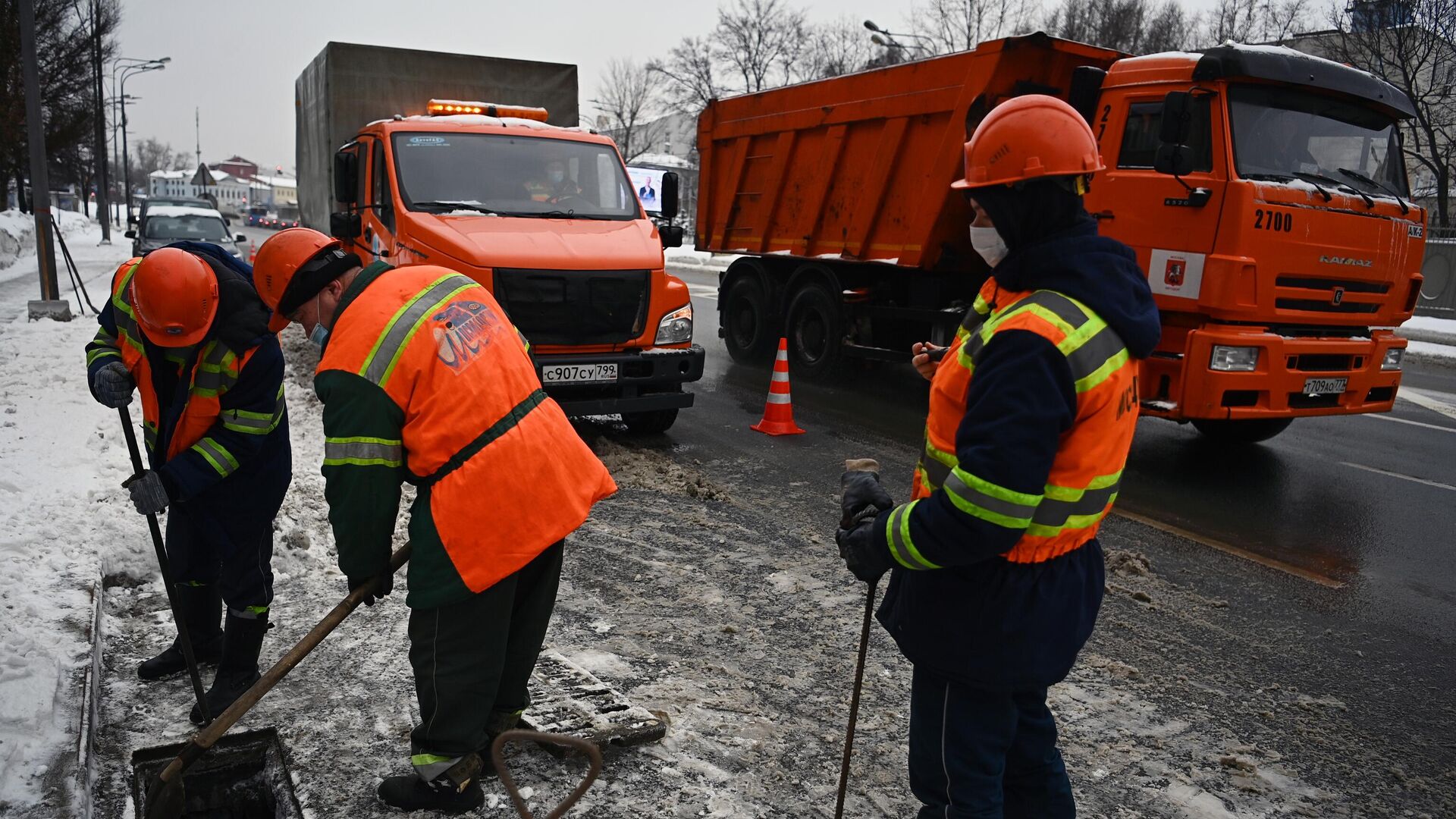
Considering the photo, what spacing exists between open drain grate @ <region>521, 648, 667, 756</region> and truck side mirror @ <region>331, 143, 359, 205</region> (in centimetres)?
578

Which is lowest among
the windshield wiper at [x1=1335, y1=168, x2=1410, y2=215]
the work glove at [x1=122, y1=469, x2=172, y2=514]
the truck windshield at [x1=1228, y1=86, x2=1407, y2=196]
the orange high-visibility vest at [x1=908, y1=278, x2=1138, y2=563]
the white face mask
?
the work glove at [x1=122, y1=469, x2=172, y2=514]

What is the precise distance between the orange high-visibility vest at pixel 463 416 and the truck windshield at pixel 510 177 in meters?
4.93

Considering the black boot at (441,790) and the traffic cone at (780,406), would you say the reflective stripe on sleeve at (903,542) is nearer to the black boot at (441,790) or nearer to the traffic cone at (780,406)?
the black boot at (441,790)

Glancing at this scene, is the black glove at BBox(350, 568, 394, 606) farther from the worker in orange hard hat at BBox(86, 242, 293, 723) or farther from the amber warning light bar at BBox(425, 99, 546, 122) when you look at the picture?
the amber warning light bar at BBox(425, 99, 546, 122)

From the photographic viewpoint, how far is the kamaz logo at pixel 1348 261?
6.84m

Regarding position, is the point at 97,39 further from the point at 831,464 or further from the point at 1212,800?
the point at 1212,800

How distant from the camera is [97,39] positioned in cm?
2917

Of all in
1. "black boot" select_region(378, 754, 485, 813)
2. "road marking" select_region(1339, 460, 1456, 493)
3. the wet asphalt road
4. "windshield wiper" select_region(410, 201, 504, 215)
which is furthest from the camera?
"windshield wiper" select_region(410, 201, 504, 215)

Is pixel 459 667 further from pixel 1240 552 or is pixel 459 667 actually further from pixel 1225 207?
pixel 1225 207

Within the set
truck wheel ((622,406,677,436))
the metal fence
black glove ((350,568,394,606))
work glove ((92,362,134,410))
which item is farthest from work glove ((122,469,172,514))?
the metal fence

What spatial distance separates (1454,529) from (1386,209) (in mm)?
2360

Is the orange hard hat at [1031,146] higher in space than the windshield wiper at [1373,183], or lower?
lower

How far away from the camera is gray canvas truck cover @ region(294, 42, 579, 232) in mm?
10430

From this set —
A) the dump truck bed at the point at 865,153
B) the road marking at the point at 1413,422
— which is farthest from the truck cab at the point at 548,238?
the road marking at the point at 1413,422
